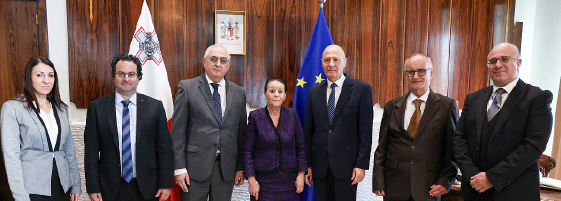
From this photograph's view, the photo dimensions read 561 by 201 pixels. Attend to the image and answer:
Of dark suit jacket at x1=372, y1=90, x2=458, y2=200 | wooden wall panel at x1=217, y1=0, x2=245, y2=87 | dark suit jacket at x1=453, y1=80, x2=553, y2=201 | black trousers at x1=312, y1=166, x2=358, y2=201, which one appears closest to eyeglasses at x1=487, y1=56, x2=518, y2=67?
dark suit jacket at x1=453, y1=80, x2=553, y2=201

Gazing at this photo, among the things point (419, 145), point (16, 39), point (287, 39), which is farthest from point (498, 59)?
point (16, 39)

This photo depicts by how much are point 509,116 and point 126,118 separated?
85.0 inches

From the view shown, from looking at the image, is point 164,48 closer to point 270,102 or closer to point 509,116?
point 270,102

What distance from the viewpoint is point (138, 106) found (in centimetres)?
183

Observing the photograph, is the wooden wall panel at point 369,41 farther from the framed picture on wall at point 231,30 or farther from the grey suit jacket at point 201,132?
the grey suit jacket at point 201,132

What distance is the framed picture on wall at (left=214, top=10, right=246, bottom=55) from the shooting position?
300 centimetres

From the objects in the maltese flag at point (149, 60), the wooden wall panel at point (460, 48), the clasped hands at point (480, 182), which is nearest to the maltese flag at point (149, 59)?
the maltese flag at point (149, 60)

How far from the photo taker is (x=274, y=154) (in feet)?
6.61

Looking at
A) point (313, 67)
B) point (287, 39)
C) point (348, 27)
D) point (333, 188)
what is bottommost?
point (333, 188)

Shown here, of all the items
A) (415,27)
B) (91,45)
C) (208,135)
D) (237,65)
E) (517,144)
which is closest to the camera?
(517,144)

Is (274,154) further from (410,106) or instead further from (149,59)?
(149,59)

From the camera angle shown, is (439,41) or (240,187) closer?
(240,187)

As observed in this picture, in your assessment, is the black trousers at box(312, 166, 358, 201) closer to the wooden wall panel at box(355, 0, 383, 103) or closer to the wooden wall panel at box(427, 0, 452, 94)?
the wooden wall panel at box(355, 0, 383, 103)

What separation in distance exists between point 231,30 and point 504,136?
2.40m
